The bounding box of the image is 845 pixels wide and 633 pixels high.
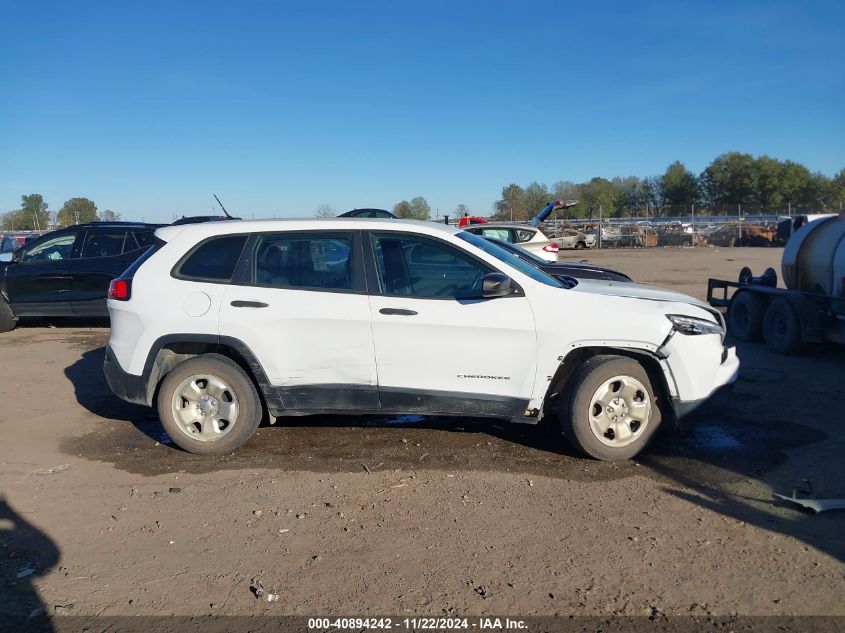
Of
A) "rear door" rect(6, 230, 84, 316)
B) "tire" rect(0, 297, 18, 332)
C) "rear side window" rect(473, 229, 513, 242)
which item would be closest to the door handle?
"rear door" rect(6, 230, 84, 316)

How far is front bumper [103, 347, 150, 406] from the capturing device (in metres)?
5.62

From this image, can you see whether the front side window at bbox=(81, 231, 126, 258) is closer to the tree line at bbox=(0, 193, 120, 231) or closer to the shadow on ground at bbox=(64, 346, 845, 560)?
the shadow on ground at bbox=(64, 346, 845, 560)

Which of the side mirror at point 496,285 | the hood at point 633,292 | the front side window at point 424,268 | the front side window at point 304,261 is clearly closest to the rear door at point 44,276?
the front side window at point 304,261

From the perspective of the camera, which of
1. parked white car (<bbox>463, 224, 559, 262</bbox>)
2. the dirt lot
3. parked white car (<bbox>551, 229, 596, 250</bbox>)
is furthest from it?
parked white car (<bbox>551, 229, 596, 250</bbox>)

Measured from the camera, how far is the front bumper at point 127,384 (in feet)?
18.4

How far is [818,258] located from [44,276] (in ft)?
39.1

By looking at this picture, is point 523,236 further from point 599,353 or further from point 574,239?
point 574,239

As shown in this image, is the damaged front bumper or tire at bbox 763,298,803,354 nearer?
the damaged front bumper

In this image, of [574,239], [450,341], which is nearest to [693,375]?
[450,341]

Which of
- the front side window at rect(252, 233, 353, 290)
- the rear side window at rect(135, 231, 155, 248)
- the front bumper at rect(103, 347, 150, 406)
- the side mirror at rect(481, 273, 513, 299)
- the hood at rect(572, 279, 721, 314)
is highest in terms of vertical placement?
the rear side window at rect(135, 231, 155, 248)

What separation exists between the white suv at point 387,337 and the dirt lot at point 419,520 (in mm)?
447

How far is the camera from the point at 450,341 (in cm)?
526

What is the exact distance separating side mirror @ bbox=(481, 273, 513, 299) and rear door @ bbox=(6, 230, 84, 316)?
9.14 meters

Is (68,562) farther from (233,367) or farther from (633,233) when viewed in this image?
(633,233)
